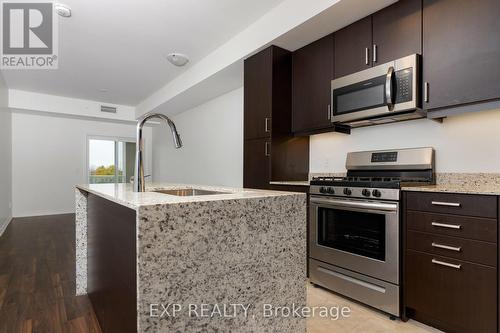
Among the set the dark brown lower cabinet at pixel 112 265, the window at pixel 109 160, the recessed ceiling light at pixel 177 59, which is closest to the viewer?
the dark brown lower cabinet at pixel 112 265

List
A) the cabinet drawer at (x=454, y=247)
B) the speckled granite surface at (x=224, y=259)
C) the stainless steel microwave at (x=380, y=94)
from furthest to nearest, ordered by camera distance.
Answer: the stainless steel microwave at (x=380, y=94) → the cabinet drawer at (x=454, y=247) → the speckled granite surface at (x=224, y=259)

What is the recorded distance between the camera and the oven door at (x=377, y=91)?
86.0 inches

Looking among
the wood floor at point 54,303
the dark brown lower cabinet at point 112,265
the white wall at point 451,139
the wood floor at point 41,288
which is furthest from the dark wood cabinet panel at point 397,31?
the wood floor at point 41,288

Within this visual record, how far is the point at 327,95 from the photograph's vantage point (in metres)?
2.86

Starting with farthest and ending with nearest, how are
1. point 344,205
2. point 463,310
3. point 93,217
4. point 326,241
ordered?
point 326,241 < point 344,205 < point 93,217 < point 463,310

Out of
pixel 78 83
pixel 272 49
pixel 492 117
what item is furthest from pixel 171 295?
pixel 78 83

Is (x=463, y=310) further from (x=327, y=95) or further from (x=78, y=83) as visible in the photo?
(x=78, y=83)

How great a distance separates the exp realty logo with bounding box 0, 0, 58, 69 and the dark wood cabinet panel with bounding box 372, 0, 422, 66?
3.14m

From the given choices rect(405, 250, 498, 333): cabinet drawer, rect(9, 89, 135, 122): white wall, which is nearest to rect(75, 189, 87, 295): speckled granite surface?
rect(405, 250, 498, 333): cabinet drawer

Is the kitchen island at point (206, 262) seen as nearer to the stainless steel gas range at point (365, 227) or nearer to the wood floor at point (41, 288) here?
the wood floor at point (41, 288)

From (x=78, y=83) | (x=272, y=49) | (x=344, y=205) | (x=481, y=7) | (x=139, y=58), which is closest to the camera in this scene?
(x=481, y=7)

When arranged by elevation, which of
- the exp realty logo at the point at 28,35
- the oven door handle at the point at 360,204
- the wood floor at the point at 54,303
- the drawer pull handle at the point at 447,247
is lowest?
the wood floor at the point at 54,303

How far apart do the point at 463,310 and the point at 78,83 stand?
5999 millimetres

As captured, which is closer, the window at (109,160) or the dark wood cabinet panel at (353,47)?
the dark wood cabinet panel at (353,47)
